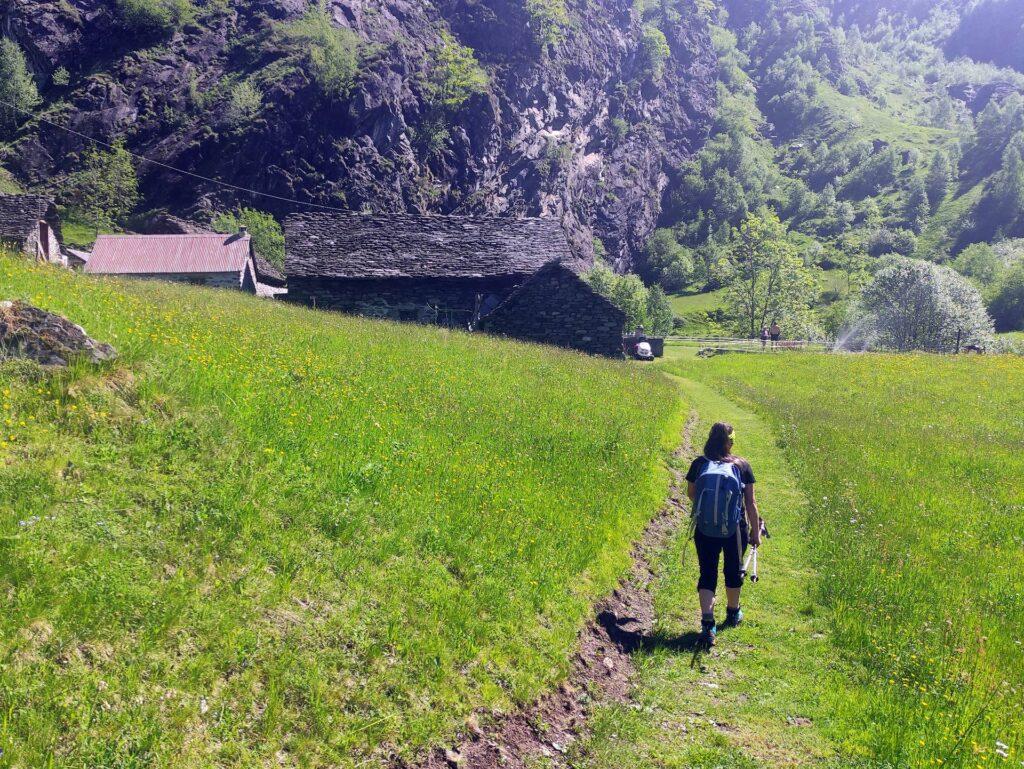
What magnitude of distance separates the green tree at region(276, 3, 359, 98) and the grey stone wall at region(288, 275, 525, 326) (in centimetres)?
7556

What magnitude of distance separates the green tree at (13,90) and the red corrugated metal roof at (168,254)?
4456 centimetres

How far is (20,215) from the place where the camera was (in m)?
35.7

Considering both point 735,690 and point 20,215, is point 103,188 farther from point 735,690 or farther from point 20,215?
point 735,690

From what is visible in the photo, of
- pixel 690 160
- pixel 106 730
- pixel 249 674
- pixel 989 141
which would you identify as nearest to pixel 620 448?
pixel 249 674

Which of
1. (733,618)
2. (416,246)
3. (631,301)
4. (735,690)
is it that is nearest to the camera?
(735,690)

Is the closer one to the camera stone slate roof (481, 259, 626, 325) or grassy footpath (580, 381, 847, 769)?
grassy footpath (580, 381, 847, 769)

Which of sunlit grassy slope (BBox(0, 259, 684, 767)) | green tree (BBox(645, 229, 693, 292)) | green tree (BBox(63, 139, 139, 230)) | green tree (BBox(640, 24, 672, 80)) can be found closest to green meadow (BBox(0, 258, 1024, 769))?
sunlit grassy slope (BBox(0, 259, 684, 767))

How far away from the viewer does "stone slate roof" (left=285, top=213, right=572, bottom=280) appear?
32.2 meters

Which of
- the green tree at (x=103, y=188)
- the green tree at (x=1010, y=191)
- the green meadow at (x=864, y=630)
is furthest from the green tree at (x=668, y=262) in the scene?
the green meadow at (x=864, y=630)

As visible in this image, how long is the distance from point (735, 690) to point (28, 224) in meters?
42.3

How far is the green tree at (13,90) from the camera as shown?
81812 millimetres

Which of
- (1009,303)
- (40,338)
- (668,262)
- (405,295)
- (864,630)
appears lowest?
(864,630)

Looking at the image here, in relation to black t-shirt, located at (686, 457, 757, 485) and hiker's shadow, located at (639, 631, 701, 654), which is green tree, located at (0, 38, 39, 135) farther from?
hiker's shadow, located at (639, 631, 701, 654)

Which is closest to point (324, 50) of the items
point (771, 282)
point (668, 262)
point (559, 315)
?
point (771, 282)
